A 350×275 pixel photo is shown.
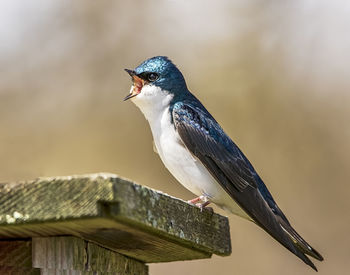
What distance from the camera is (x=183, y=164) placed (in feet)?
9.76

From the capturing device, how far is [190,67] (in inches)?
199

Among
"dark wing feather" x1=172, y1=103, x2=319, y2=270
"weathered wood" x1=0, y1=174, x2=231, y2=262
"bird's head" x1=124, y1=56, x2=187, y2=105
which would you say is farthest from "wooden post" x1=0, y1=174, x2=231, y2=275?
"bird's head" x1=124, y1=56, x2=187, y2=105

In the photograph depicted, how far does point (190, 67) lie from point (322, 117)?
0.83 m

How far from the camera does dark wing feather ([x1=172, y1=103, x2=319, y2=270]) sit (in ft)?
9.35

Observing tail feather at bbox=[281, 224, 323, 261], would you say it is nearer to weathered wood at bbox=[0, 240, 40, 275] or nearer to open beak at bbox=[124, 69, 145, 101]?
open beak at bbox=[124, 69, 145, 101]

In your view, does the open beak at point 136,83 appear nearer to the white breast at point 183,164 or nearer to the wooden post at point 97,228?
the white breast at point 183,164

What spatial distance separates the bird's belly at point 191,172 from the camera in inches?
116

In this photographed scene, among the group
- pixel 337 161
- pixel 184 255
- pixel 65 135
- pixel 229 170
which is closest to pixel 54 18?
pixel 65 135

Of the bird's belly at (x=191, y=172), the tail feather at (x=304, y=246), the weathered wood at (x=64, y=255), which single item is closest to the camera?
the weathered wood at (x=64, y=255)

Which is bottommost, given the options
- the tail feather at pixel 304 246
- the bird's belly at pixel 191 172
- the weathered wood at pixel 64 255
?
the weathered wood at pixel 64 255

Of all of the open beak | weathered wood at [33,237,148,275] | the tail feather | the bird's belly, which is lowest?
weathered wood at [33,237,148,275]

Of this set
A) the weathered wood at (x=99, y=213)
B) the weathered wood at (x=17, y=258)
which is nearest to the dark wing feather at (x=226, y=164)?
the weathered wood at (x=99, y=213)

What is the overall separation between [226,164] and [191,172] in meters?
0.13

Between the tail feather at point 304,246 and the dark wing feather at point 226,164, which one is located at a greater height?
the dark wing feather at point 226,164
